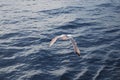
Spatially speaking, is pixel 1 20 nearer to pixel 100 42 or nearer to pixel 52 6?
pixel 52 6

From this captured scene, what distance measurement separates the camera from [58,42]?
11680 millimetres

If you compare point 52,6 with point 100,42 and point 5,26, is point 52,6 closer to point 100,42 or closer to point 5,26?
point 5,26

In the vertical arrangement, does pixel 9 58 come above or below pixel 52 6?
below

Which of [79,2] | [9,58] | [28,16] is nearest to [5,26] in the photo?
[28,16]

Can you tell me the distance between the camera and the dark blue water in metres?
8.91

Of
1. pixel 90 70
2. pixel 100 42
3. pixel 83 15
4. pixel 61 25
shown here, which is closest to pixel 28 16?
pixel 61 25

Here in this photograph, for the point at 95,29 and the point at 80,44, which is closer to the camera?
the point at 80,44

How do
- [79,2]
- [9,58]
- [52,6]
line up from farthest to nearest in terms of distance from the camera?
[79,2] → [52,6] → [9,58]

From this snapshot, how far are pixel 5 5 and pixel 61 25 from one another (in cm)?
648

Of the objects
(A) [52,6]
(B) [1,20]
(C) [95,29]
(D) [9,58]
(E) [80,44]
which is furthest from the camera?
(A) [52,6]

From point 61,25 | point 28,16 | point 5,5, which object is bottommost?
point 61,25

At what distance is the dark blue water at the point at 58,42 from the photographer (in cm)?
891

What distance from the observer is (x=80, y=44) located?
11.4 meters

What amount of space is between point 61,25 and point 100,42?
10.6 feet
